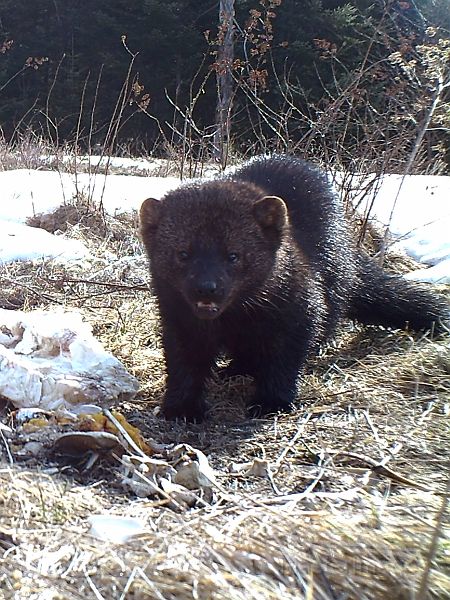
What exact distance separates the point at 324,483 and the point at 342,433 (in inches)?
23.8

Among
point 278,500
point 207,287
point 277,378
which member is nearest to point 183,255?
point 207,287

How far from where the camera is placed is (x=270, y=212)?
155 inches

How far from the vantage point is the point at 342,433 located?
3.38m

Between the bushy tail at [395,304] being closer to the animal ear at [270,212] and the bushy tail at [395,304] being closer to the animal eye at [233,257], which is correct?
the animal ear at [270,212]

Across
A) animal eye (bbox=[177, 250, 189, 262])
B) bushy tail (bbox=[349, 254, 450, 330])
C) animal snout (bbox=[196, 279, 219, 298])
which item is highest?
animal eye (bbox=[177, 250, 189, 262])

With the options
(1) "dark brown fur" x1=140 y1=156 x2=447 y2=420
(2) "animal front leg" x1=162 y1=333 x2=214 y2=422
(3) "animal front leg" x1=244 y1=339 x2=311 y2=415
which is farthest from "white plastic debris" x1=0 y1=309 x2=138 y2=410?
(3) "animal front leg" x1=244 y1=339 x2=311 y2=415

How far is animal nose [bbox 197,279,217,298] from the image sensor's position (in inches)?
141

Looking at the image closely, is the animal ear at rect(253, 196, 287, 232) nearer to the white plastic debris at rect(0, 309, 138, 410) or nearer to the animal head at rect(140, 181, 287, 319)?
the animal head at rect(140, 181, 287, 319)

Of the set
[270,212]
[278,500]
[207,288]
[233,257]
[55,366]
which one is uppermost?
[270,212]

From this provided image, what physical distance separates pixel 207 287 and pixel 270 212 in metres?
0.58

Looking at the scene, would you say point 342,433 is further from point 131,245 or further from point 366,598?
point 131,245

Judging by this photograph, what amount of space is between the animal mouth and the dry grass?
0.54 m

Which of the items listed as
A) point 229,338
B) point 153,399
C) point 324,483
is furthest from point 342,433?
point 153,399

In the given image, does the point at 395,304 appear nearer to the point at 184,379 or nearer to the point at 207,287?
the point at 184,379
